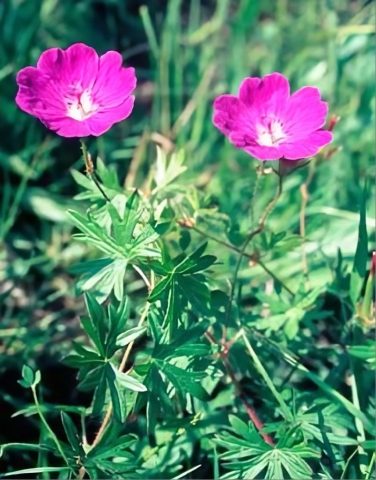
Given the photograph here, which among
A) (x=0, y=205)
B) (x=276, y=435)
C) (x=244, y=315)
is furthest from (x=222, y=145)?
(x=276, y=435)

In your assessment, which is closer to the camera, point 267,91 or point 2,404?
point 267,91

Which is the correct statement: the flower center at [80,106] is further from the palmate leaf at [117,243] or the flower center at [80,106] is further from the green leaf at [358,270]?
the green leaf at [358,270]

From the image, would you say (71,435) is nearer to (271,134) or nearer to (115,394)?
(115,394)

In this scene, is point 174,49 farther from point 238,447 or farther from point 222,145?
point 238,447

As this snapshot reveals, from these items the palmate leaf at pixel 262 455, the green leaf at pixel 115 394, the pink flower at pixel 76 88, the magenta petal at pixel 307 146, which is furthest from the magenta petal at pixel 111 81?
the palmate leaf at pixel 262 455

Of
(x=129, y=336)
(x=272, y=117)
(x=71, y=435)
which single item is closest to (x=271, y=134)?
(x=272, y=117)

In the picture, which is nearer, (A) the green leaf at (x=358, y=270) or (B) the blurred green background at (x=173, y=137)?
(A) the green leaf at (x=358, y=270)
